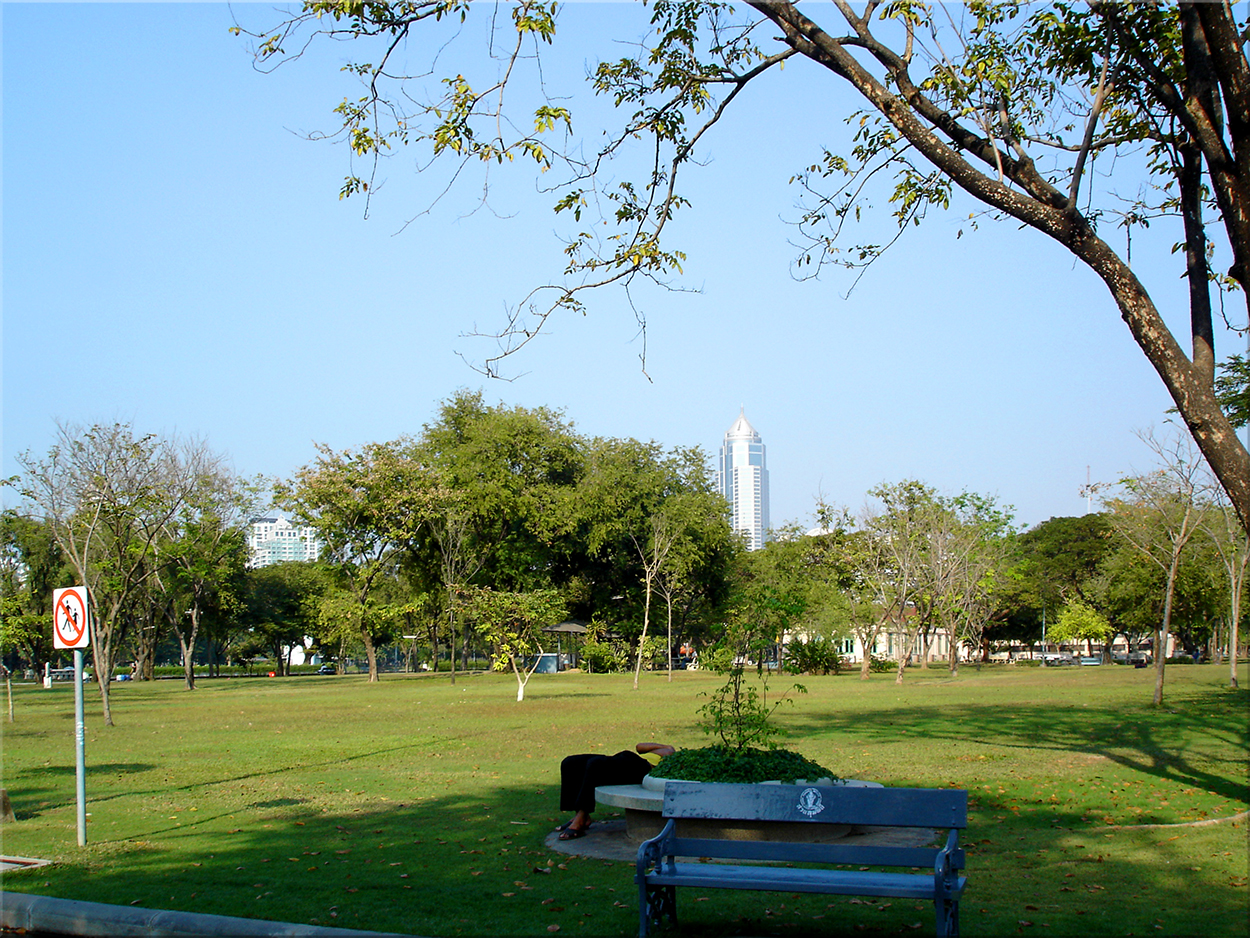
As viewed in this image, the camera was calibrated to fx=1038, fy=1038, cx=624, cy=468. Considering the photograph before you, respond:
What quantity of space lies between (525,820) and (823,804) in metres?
4.40

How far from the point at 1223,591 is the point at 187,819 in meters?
42.5

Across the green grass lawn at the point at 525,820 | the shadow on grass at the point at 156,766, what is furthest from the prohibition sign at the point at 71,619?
the shadow on grass at the point at 156,766

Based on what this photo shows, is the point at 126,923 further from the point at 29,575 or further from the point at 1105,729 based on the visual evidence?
the point at 29,575

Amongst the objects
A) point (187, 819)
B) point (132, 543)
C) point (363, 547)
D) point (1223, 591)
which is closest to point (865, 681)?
point (1223, 591)

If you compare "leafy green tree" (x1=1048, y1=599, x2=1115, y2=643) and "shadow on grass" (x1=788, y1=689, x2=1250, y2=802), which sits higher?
"shadow on grass" (x1=788, y1=689, x2=1250, y2=802)

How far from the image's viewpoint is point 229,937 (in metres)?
5.51

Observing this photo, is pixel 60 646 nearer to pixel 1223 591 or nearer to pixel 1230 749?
pixel 1230 749

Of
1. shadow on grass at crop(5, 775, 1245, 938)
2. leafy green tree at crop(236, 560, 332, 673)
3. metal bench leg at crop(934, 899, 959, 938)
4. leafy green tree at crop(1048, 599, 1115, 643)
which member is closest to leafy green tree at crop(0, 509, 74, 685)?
leafy green tree at crop(236, 560, 332, 673)

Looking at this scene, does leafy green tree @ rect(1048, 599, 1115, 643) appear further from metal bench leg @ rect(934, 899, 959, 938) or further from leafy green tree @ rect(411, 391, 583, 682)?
metal bench leg @ rect(934, 899, 959, 938)

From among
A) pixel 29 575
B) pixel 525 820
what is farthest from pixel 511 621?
pixel 29 575

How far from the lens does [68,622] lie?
8891 mm

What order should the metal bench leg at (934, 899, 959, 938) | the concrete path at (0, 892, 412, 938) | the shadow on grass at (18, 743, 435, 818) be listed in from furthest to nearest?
the shadow on grass at (18, 743, 435, 818) → the concrete path at (0, 892, 412, 938) → the metal bench leg at (934, 899, 959, 938)

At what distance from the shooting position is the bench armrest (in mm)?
5535

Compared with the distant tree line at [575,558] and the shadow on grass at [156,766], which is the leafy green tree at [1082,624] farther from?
the shadow on grass at [156,766]
